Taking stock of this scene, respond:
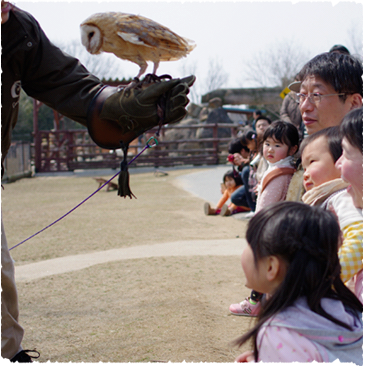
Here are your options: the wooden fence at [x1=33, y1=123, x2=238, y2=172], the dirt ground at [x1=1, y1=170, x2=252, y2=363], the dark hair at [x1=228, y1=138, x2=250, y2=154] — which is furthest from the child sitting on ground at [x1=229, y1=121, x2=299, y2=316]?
the wooden fence at [x1=33, y1=123, x2=238, y2=172]

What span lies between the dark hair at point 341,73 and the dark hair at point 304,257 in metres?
1.04

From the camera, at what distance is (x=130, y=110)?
5.61 feet

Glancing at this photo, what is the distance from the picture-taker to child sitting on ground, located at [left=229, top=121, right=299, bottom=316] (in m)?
2.94

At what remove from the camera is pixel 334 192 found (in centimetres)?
181

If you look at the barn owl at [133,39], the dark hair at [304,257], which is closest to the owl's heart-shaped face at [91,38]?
the barn owl at [133,39]

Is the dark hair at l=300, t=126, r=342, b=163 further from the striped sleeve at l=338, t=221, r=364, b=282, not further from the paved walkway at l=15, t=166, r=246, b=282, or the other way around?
the paved walkway at l=15, t=166, r=246, b=282

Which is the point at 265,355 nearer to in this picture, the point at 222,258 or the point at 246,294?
the point at 246,294

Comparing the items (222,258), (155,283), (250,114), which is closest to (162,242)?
(222,258)

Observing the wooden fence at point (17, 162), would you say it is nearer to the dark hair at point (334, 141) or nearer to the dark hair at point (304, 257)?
the dark hair at point (334, 141)

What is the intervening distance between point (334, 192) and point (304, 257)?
2.05 ft

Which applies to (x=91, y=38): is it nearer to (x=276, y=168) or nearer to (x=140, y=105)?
Result: (x=276, y=168)

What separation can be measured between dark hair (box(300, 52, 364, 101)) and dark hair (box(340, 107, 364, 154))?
71cm

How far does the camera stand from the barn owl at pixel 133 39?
317cm

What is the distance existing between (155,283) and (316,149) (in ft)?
6.91
